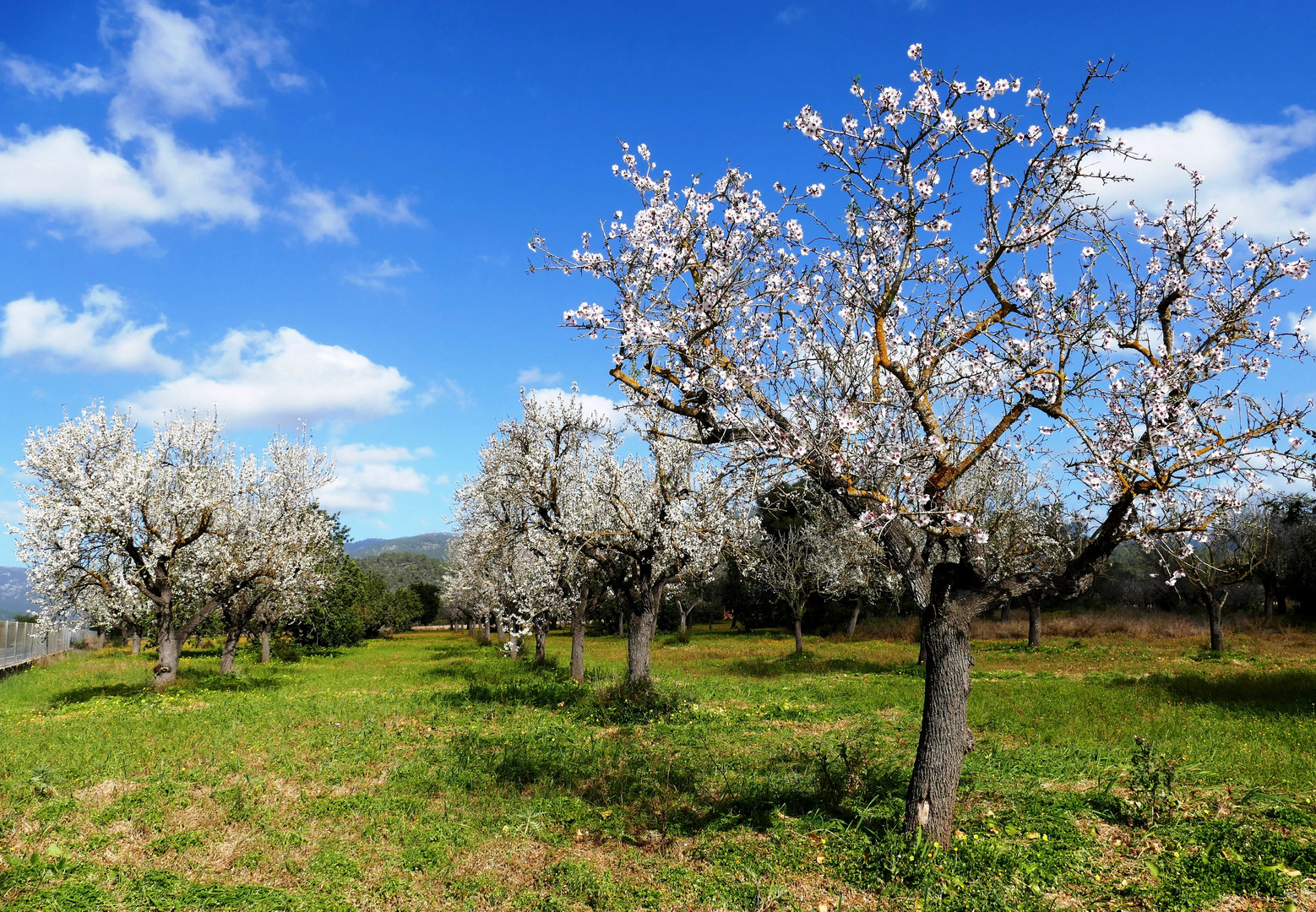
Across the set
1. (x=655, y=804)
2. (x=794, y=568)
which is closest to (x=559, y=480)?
(x=655, y=804)

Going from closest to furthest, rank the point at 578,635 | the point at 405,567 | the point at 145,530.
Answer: the point at 145,530
the point at 578,635
the point at 405,567

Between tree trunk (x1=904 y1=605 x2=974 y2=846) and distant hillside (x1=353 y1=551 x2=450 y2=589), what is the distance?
103874mm

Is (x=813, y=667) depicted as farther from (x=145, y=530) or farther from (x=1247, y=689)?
(x=145, y=530)

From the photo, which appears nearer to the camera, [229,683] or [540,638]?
[229,683]

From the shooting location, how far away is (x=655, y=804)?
30.7 feet

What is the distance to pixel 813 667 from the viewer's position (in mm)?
27625

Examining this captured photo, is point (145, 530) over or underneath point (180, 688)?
over

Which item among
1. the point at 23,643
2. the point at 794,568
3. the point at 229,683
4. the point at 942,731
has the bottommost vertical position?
the point at 23,643

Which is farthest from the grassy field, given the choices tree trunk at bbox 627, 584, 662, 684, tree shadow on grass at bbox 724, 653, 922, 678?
tree shadow on grass at bbox 724, 653, 922, 678

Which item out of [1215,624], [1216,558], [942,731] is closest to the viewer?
[942,731]

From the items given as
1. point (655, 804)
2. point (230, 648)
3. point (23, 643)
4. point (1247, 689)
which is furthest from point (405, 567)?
point (655, 804)

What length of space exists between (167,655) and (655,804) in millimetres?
19589

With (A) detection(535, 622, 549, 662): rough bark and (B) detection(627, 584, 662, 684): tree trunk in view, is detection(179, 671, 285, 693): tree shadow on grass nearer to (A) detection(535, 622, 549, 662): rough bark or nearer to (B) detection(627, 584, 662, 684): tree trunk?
(A) detection(535, 622, 549, 662): rough bark

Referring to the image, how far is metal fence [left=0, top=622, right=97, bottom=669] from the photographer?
32.7 meters
